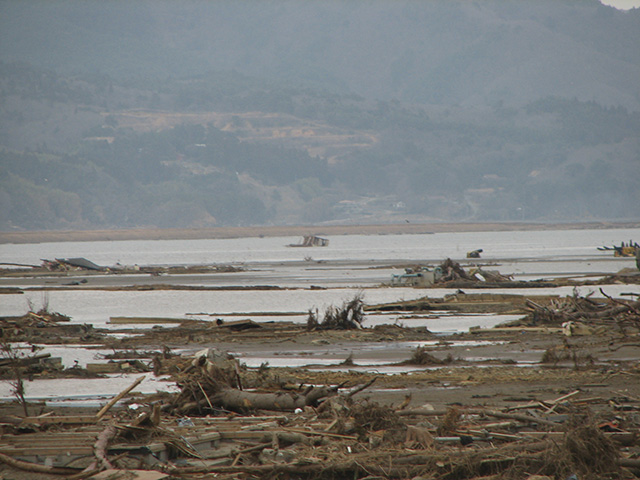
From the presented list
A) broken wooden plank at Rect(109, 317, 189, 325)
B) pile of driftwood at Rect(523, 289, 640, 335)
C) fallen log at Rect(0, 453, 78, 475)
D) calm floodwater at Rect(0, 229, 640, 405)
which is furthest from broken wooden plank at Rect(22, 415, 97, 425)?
broken wooden plank at Rect(109, 317, 189, 325)

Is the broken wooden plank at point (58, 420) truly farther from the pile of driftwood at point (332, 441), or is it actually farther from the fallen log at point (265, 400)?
the fallen log at point (265, 400)

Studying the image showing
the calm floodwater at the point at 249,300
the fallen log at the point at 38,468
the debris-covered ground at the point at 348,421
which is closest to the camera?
the fallen log at the point at 38,468

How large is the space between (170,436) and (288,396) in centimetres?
199

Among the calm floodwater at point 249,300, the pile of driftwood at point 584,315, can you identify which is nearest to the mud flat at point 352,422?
the calm floodwater at point 249,300

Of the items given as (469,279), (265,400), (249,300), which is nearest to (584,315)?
(265,400)

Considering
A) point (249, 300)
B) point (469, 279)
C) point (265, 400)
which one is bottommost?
point (265, 400)

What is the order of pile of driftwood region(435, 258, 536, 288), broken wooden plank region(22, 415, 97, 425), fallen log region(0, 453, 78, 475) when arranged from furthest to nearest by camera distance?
1. pile of driftwood region(435, 258, 536, 288)
2. broken wooden plank region(22, 415, 97, 425)
3. fallen log region(0, 453, 78, 475)

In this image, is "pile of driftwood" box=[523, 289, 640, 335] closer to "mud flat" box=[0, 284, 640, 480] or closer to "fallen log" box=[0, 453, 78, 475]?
"mud flat" box=[0, 284, 640, 480]

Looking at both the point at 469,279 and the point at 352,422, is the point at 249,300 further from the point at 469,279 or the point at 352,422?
the point at 352,422

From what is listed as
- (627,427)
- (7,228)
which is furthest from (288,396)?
(7,228)

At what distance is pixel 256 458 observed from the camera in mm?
8008

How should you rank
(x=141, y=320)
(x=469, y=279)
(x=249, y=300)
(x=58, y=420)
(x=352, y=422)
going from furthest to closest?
(x=469, y=279) < (x=249, y=300) < (x=141, y=320) < (x=58, y=420) < (x=352, y=422)

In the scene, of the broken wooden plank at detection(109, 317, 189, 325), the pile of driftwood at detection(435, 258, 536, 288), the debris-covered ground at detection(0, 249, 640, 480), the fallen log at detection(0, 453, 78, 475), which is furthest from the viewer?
the pile of driftwood at detection(435, 258, 536, 288)

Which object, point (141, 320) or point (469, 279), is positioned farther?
point (469, 279)
